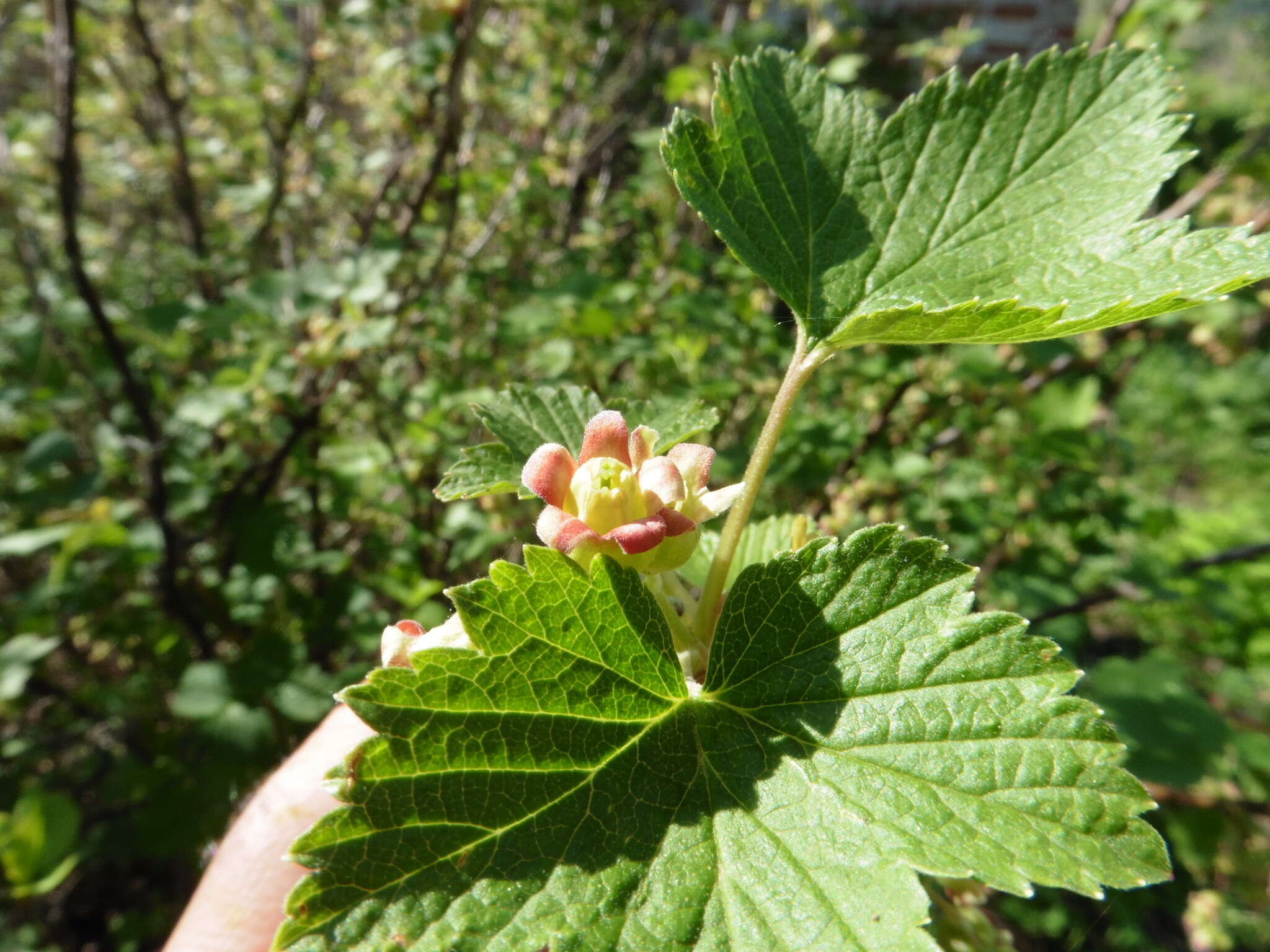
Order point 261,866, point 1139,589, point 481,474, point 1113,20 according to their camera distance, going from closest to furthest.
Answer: point 481,474 → point 261,866 → point 1113,20 → point 1139,589

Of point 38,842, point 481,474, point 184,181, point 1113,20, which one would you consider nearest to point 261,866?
point 481,474

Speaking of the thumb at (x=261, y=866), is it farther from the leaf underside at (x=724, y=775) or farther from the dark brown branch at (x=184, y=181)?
the dark brown branch at (x=184, y=181)

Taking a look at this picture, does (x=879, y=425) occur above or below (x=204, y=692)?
below

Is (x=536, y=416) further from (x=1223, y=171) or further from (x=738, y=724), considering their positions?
(x=1223, y=171)

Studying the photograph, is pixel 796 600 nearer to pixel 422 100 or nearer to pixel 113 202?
pixel 422 100

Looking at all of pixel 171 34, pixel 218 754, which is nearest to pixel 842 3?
pixel 218 754

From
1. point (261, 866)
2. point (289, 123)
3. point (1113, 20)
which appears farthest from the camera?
point (289, 123)
